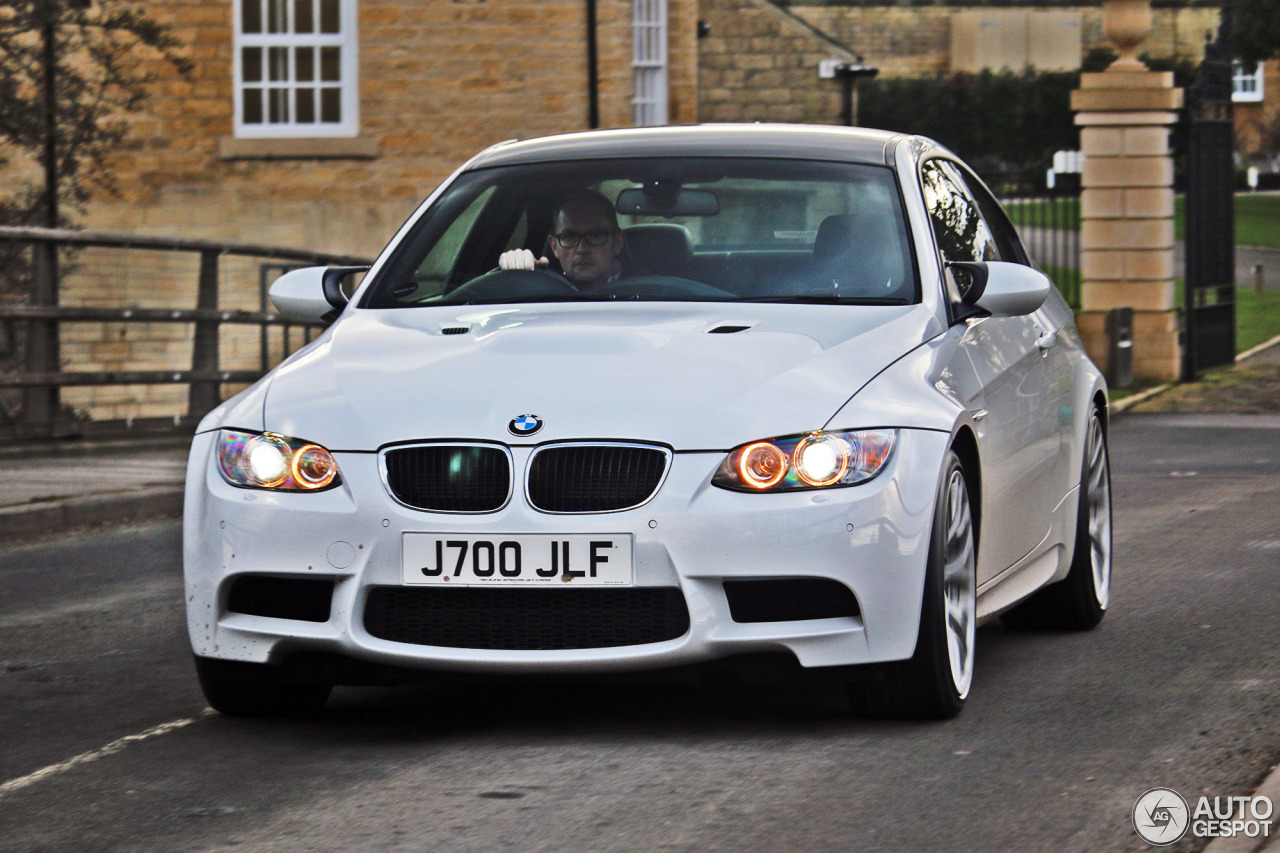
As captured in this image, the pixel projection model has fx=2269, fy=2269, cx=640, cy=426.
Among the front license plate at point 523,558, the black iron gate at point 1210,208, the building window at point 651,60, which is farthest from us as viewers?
the building window at point 651,60

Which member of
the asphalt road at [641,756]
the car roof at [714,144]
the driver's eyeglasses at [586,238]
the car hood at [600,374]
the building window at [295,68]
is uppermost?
the building window at [295,68]

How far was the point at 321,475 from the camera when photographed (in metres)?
5.58

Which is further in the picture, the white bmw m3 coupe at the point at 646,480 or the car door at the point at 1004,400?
the car door at the point at 1004,400

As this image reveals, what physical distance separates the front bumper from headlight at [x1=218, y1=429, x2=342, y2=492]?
4cm

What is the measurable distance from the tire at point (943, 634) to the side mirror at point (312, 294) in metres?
2.07

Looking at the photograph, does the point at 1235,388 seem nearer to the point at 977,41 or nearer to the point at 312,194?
the point at 312,194

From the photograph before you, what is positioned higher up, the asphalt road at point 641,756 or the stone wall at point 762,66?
the stone wall at point 762,66

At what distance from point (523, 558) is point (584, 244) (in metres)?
1.76

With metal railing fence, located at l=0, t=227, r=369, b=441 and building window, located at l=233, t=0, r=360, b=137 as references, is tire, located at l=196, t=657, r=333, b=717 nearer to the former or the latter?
metal railing fence, located at l=0, t=227, r=369, b=441

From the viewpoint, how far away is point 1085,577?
7.48 meters

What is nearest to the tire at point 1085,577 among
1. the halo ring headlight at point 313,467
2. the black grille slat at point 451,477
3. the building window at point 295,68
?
the black grille slat at point 451,477

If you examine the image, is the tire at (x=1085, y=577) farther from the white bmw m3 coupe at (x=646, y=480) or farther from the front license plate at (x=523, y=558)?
the front license plate at (x=523, y=558)

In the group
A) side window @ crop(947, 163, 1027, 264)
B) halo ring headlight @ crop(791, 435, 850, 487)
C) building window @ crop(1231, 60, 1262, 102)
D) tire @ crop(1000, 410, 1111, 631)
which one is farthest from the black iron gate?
building window @ crop(1231, 60, 1262, 102)

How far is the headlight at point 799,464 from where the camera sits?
5398 mm
